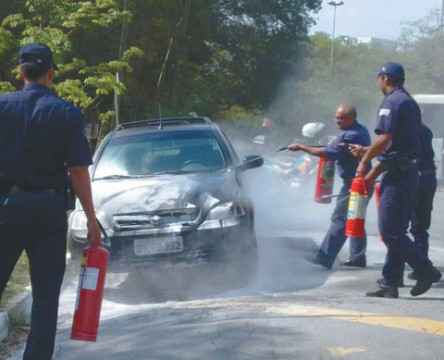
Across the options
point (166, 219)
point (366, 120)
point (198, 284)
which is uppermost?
point (166, 219)

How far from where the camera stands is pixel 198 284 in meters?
8.91

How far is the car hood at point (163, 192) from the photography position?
862 cm

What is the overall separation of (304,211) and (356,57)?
6519cm

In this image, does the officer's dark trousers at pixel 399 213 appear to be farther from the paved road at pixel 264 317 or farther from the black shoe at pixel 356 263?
the black shoe at pixel 356 263

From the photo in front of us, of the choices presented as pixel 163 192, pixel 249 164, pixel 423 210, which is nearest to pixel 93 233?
pixel 163 192

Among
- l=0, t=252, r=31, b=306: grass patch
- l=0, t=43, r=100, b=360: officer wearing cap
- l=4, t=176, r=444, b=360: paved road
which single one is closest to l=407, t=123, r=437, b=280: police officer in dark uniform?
l=4, t=176, r=444, b=360: paved road

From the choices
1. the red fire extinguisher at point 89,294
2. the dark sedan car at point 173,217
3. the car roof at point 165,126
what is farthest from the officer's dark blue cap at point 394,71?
the red fire extinguisher at point 89,294

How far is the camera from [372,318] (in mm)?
6566

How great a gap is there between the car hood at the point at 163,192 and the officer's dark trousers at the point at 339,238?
1248mm

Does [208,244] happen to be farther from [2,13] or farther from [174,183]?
[2,13]

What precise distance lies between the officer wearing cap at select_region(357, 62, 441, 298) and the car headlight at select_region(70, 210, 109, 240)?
2.52 meters

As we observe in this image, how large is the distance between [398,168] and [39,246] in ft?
11.4

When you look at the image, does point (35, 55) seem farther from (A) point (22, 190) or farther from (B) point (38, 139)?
(A) point (22, 190)

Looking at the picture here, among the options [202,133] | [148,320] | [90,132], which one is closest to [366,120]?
[90,132]
